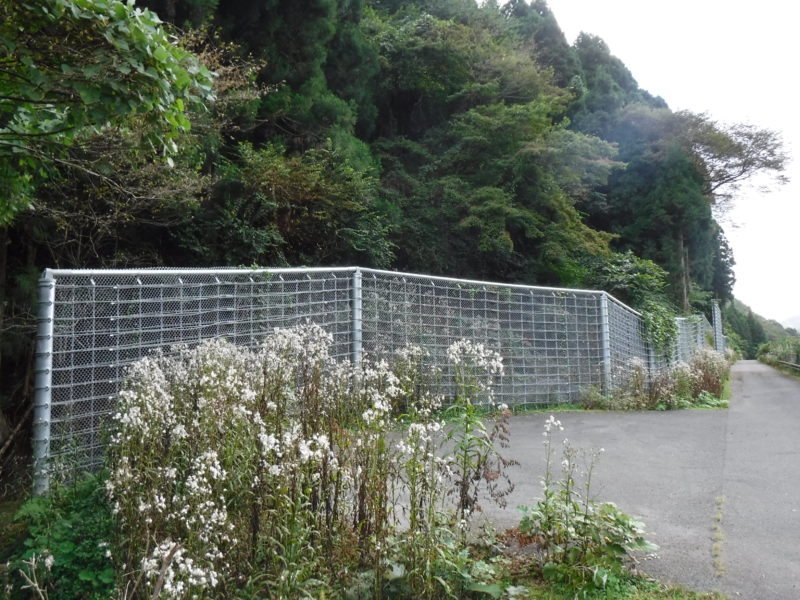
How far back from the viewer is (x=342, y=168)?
10.4 metres

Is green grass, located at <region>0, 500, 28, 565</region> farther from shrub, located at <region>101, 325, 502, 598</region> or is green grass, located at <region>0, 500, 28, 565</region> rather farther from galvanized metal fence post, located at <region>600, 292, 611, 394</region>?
galvanized metal fence post, located at <region>600, 292, 611, 394</region>

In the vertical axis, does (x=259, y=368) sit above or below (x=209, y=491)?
above

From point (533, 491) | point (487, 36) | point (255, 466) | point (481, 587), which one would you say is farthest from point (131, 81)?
point (487, 36)

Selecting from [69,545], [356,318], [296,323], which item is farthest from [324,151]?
[69,545]

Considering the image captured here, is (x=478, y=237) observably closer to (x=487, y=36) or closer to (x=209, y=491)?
(x=487, y=36)

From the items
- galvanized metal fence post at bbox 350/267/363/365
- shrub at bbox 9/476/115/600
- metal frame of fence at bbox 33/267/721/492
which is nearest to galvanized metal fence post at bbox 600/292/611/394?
metal frame of fence at bbox 33/267/721/492

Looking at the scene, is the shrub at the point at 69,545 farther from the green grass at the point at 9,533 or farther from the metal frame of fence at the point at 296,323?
the metal frame of fence at the point at 296,323

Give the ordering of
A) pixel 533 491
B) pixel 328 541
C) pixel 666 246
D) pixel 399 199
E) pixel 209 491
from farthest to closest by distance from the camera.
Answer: pixel 666 246 < pixel 399 199 < pixel 533 491 < pixel 328 541 < pixel 209 491

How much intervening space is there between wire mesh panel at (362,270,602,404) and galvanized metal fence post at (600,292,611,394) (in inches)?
3.8

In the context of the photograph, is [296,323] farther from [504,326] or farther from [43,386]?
[504,326]

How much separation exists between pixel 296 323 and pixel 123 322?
73.8 inches

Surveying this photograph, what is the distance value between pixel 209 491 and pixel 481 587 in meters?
1.25

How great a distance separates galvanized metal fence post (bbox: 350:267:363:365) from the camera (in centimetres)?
656

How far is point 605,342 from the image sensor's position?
9.81 metres
